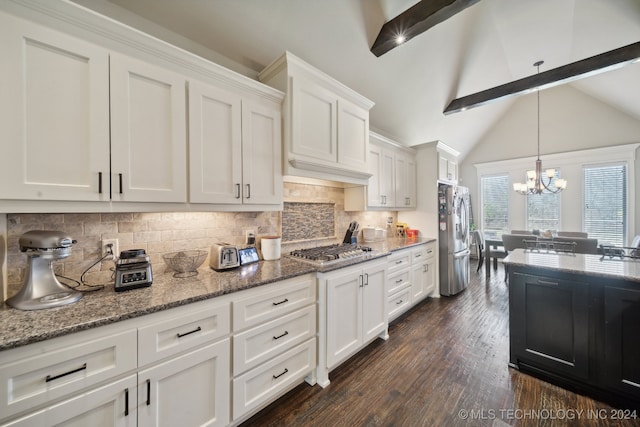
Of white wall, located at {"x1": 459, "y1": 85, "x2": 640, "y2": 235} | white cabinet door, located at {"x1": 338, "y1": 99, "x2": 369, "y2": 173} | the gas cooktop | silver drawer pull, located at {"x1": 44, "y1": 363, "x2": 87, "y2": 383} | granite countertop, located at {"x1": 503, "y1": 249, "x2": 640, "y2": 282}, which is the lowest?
silver drawer pull, located at {"x1": 44, "y1": 363, "x2": 87, "y2": 383}

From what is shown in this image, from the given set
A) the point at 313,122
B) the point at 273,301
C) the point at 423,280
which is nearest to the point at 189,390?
the point at 273,301

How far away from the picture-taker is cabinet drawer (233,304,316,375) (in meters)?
1.40

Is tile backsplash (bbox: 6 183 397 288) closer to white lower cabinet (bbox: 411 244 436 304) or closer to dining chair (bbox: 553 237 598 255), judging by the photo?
white lower cabinet (bbox: 411 244 436 304)

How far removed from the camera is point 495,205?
6016 mm

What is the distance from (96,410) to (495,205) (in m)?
7.53

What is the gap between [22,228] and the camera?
4.04 feet

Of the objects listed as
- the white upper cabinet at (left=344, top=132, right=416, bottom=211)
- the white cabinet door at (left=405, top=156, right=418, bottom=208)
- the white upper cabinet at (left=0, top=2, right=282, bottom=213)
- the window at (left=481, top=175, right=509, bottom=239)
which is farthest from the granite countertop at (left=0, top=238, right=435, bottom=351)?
the window at (left=481, top=175, right=509, bottom=239)

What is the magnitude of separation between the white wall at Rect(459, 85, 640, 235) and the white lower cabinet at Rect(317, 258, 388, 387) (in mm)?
5429

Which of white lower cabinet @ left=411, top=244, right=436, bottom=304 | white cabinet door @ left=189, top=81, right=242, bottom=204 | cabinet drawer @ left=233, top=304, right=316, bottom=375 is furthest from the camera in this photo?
white lower cabinet @ left=411, top=244, right=436, bottom=304

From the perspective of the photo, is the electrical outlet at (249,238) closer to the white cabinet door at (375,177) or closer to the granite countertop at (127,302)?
the granite countertop at (127,302)

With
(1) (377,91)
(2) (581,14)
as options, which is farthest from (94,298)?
(2) (581,14)

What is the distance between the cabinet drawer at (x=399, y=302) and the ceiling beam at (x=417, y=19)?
2762 mm

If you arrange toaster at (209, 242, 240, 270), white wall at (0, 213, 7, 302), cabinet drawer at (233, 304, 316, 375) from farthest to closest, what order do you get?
toaster at (209, 242, 240, 270) → cabinet drawer at (233, 304, 316, 375) → white wall at (0, 213, 7, 302)

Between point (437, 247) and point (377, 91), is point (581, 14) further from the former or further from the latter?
Answer: point (437, 247)
